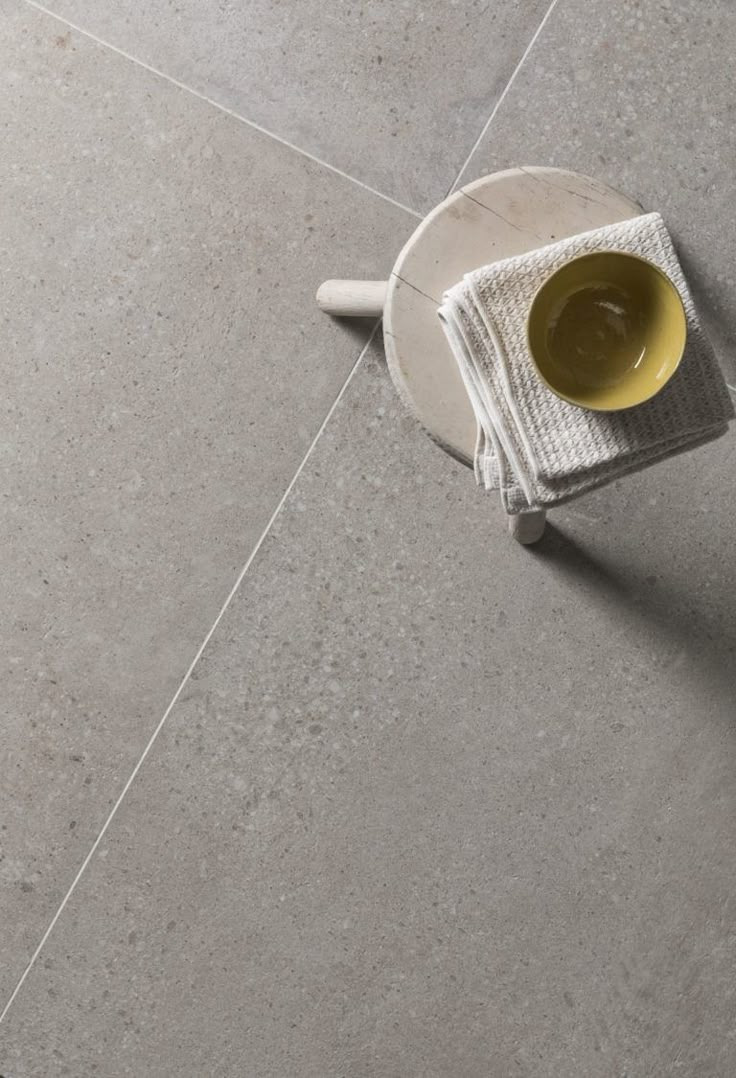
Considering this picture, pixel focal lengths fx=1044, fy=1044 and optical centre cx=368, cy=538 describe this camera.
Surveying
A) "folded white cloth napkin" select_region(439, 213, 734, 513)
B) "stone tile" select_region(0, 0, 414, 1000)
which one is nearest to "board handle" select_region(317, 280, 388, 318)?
"stone tile" select_region(0, 0, 414, 1000)

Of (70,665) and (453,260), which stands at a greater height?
(453,260)

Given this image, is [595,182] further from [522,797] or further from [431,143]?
[522,797]

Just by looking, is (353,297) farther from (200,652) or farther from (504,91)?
(200,652)

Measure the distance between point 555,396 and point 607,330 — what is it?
0.26ft

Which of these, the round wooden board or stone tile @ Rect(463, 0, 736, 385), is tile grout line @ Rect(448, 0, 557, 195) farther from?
the round wooden board

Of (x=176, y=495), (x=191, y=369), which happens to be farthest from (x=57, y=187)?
(x=176, y=495)

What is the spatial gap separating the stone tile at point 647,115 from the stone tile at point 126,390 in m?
0.26

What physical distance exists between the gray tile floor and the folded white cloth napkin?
19.4 inches

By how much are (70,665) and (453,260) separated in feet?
2.74

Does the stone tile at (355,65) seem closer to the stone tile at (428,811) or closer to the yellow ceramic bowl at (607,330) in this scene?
the stone tile at (428,811)

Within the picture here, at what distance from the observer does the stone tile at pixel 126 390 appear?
1511 millimetres

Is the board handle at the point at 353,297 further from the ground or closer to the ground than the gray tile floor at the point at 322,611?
further from the ground

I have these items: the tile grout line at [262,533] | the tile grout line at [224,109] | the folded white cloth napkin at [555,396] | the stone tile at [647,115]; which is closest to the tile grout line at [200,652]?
the tile grout line at [262,533]

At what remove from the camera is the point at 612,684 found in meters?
1.48
